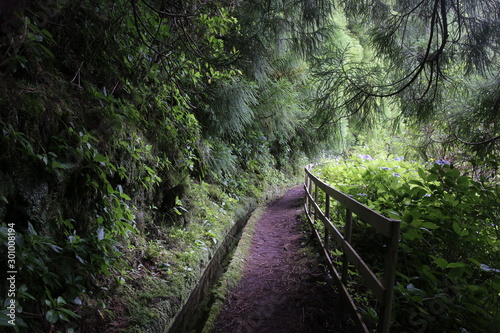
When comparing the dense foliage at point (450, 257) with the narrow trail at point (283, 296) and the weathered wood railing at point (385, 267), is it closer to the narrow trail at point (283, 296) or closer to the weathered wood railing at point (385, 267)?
the weathered wood railing at point (385, 267)

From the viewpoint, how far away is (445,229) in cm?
283

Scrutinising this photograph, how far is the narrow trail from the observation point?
10.5 feet

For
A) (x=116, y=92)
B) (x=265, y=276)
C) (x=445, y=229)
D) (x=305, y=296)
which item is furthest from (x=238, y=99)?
(x=445, y=229)

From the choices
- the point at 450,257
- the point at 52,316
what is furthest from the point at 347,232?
the point at 52,316

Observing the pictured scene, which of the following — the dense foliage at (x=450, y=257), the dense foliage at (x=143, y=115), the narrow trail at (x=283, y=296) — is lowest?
the narrow trail at (x=283, y=296)

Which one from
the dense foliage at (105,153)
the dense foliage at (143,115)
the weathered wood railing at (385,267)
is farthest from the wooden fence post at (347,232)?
the dense foliage at (105,153)

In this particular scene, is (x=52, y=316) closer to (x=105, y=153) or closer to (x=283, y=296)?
(x=105, y=153)

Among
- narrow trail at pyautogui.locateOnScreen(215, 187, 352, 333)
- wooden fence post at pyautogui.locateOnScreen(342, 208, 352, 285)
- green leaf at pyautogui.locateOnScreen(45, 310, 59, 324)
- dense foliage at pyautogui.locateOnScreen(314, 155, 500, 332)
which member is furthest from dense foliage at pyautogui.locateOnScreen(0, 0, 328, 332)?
dense foliage at pyautogui.locateOnScreen(314, 155, 500, 332)

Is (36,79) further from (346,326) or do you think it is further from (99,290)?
(346,326)

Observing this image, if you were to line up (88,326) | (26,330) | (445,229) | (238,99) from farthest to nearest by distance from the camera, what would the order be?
1. (238,99)
2. (445,229)
3. (88,326)
4. (26,330)

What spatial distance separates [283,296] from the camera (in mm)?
3836

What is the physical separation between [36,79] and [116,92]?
1.30 meters

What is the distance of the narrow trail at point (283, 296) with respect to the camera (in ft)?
10.5

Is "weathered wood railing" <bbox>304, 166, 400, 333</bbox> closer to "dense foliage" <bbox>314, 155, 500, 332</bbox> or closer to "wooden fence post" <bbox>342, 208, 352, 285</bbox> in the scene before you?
"wooden fence post" <bbox>342, 208, 352, 285</bbox>
